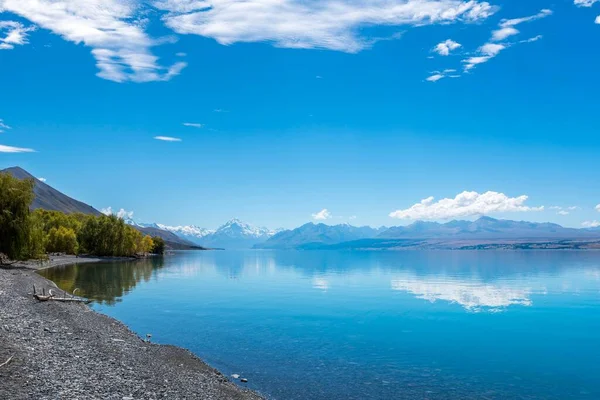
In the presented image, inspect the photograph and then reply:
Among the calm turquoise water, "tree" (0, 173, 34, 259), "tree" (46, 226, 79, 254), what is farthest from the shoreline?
"tree" (46, 226, 79, 254)

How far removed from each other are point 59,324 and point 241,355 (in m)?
13.2

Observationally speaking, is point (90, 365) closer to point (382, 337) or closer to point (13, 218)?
point (382, 337)

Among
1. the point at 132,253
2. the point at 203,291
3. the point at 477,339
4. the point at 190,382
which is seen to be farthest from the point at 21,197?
the point at 132,253

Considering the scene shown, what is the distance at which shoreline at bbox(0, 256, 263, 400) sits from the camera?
1839 centimetres

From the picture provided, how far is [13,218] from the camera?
72.1 metres

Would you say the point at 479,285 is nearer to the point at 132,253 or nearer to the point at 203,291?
the point at 203,291

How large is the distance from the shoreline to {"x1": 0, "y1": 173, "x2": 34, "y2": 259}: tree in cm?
4069

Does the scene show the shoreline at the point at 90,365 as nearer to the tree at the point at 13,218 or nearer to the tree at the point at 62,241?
the tree at the point at 13,218

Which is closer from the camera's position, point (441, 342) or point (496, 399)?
point (496, 399)

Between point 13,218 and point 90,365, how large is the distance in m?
60.5

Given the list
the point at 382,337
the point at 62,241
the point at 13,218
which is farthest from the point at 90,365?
the point at 62,241

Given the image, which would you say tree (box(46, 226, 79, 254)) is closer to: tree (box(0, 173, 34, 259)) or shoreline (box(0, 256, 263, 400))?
A: tree (box(0, 173, 34, 259))

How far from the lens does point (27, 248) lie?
253 feet

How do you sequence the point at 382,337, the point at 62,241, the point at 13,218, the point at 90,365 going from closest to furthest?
the point at 90,365 → the point at 382,337 → the point at 13,218 → the point at 62,241
